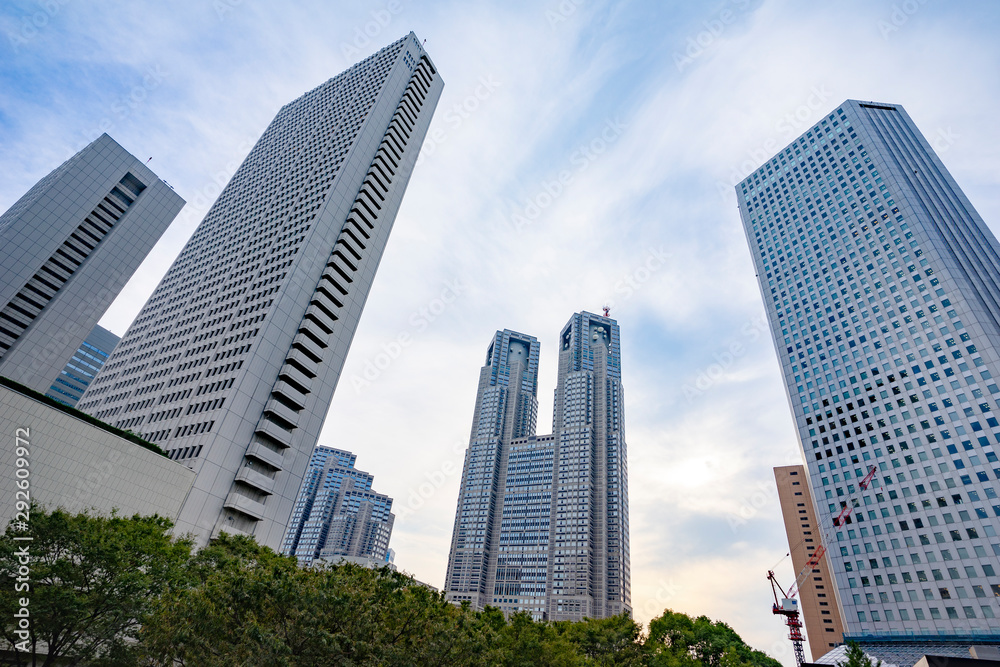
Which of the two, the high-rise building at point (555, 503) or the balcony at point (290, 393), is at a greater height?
the high-rise building at point (555, 503)

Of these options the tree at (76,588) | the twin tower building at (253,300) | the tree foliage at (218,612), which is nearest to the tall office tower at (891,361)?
the tree foliage at (218,612)

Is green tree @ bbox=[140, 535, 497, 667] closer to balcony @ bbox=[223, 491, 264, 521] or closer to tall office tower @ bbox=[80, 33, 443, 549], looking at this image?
balcony @ bbox=[223, 491, 264, 521]

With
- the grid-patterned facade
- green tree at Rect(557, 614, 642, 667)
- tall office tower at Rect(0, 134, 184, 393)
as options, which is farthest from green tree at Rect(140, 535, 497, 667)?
the grid-patterned facade

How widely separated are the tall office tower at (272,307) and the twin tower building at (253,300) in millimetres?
268

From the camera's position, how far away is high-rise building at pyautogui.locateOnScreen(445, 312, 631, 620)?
461ft

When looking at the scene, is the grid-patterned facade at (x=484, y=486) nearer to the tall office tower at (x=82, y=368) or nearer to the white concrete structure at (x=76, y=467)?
the tall office tower at (x=82, y=368)

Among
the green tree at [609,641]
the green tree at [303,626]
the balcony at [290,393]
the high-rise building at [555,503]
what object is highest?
the high-rise building at [555,503]

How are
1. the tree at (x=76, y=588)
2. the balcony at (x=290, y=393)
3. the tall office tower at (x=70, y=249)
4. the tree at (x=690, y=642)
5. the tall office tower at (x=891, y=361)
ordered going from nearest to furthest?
1. the tree at (x=76, y=588)
2. the tree at (x=690, y=642)
3. the balcony at (x=290, y=393)
4. the tall office tower at (x=891, y=361)
5. the tall office tower at (x=70, y=249)

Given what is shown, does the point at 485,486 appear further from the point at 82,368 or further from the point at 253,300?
the point at 82,368

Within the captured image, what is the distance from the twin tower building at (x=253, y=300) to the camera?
58.8m

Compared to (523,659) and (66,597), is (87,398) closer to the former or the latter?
(66,597)

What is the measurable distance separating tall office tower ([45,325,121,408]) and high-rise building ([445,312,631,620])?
115150 mm

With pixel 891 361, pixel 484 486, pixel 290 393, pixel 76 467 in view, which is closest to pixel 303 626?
pixel 76 467

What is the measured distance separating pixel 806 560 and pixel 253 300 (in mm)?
152801
